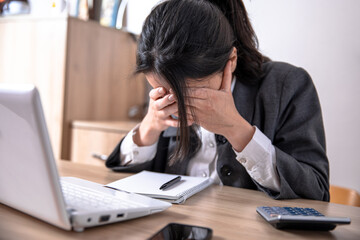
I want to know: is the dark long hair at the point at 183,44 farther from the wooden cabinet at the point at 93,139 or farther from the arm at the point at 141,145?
the wooden cabinet at the point at 93,139

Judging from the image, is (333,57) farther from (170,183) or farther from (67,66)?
(67,66)

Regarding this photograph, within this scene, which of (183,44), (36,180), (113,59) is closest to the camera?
(36,180)

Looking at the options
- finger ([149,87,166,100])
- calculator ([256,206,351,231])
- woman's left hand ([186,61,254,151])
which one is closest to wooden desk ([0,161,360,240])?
calculator ([256,206,351,231])

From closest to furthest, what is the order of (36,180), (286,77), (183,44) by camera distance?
(36,180)
(183,44)
(286,77)

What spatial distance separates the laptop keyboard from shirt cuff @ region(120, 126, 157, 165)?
0.36 m

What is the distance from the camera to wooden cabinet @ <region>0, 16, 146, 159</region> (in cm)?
170

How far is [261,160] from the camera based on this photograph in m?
0.82

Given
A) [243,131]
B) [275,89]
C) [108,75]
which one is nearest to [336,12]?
[275,89]

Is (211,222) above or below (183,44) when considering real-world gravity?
below

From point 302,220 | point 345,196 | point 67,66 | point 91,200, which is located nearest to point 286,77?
point 345,196

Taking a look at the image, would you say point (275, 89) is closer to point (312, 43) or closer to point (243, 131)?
point (243, 131)

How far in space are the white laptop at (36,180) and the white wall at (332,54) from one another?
42.7 inches

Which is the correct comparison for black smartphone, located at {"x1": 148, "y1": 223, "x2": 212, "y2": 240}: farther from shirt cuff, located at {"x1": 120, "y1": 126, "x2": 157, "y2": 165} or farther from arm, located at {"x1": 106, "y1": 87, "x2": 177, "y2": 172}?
shirt cuff, located at {"x1": 120, "y1": 126, "x2": 157, "y2": 165}

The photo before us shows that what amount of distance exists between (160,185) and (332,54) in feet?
3.32
